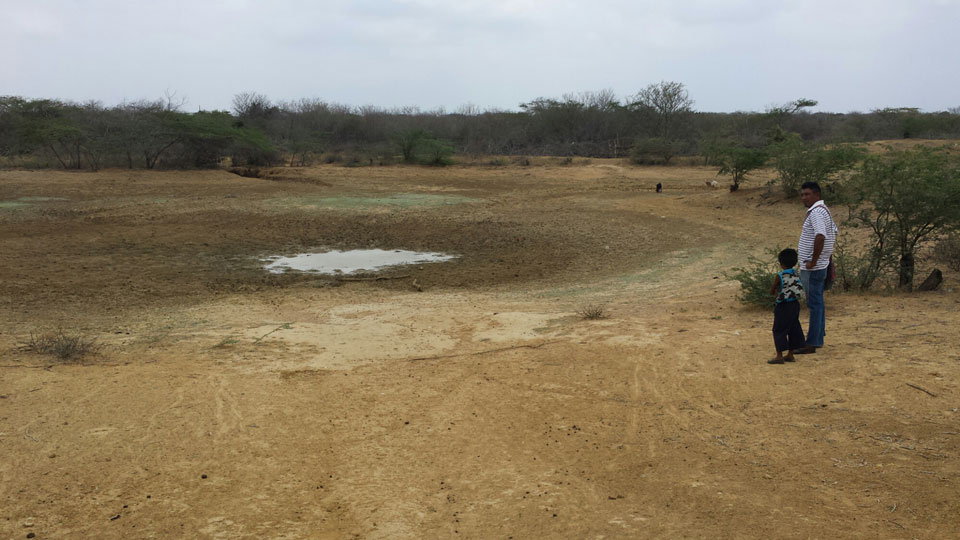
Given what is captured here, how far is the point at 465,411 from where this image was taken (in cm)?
553

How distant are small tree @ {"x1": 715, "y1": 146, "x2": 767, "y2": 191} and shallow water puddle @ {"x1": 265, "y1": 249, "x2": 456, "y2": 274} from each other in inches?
458

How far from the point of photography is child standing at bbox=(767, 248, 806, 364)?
6070 millimetres

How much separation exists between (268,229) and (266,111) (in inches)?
1487

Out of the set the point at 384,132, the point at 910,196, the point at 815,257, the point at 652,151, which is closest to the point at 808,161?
the point at 910,196

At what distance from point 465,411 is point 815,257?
3.63 metres

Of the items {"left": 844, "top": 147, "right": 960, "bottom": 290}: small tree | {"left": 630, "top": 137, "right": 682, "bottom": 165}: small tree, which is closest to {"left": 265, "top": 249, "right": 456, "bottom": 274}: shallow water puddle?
{"left": 844, "top": 147, "right": 960, "bottom": 290}: small tree

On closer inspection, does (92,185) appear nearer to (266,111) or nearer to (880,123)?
(266,111)

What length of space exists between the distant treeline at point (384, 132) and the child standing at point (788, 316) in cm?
1596

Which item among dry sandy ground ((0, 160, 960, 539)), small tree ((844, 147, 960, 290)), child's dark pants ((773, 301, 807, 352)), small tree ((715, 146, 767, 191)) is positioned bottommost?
dry sandy ground ((0, 160, 960, 539))

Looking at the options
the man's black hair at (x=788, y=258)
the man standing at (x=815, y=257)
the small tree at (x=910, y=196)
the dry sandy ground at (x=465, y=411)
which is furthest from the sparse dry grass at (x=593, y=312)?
the small tree at (x=910, y=196)

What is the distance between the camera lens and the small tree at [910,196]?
27.1 ft

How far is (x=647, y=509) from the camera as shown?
153 inches

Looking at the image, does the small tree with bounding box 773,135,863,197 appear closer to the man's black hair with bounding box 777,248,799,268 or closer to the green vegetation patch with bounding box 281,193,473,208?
the green vegetation patch with bounding box 281,193,473,208

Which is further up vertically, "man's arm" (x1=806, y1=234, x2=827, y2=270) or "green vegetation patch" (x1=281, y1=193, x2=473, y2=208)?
"man's arm" (x1=806, y1=234, x2=827, y2=270)
